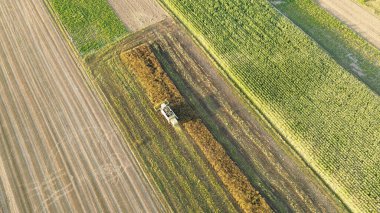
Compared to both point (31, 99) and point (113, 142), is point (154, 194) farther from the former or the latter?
point (31, 99)

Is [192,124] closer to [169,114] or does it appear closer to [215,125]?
[215,125]

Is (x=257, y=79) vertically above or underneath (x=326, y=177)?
above

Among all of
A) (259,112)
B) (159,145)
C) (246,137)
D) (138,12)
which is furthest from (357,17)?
(159,145)

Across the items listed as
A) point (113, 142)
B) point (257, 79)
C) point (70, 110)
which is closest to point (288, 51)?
point (257, 79)

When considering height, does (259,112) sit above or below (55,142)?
below

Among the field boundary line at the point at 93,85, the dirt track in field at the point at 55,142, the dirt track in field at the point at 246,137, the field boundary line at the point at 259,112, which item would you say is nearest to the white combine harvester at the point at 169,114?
the dirt track in field at the point at 246,137
